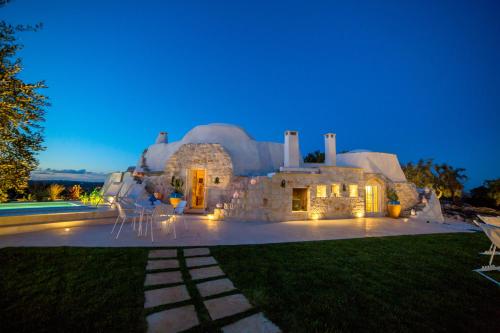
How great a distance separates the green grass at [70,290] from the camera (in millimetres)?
2119

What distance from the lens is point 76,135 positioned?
30422 mm

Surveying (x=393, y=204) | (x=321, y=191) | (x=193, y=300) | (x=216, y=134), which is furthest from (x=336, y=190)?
(x=193, y=300)

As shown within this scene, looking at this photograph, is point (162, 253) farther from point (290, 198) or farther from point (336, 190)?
point (336, 190)

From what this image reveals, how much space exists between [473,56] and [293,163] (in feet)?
151

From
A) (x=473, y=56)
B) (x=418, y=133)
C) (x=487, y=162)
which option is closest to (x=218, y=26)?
(x=473, y=56)

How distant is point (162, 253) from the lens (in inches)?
178

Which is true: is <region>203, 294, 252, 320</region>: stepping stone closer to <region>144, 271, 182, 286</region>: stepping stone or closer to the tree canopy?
<region>144, 271, 182, 286</region>: stepping stone

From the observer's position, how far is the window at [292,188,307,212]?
10.9 m

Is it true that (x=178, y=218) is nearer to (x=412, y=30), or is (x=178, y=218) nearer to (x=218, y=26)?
(x=218, y=26)

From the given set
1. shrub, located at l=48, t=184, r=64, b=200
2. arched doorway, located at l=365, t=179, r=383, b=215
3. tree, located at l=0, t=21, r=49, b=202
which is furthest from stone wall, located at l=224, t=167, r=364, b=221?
shrub, located at l=48, t=184, r=64, b=200

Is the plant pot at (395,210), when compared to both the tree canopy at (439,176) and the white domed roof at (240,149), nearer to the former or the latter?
the white domed roof at (240,149)

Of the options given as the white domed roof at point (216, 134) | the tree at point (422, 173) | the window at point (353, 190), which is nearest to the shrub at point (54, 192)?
the white domed roof at point (216, 134)

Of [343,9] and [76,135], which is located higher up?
[343,9]

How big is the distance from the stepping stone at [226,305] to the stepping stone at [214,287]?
20 cm
